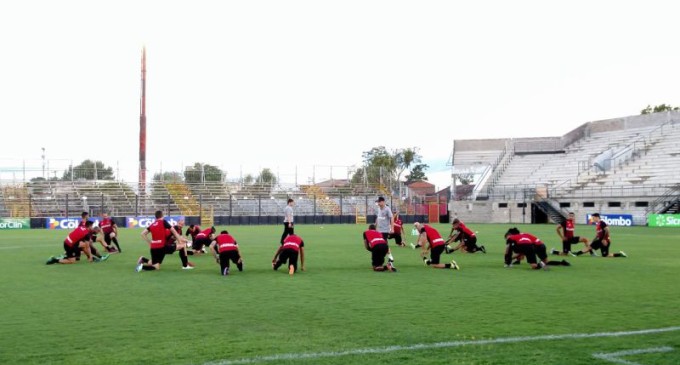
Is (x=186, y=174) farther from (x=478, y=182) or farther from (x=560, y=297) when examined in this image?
(x=560, y=297)

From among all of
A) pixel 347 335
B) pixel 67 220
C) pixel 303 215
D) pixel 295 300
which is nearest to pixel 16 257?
pixel 295 300

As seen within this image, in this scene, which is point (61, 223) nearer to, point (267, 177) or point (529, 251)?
point (267, 177)

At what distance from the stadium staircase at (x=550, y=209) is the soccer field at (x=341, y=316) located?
40.2 meters

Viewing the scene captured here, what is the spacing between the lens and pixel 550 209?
5591 cm

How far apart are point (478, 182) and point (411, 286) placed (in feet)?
184

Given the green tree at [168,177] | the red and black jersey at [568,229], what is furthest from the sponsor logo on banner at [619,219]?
the green tree at [168,177]

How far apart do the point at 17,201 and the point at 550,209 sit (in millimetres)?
44351

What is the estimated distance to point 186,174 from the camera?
2377 inches

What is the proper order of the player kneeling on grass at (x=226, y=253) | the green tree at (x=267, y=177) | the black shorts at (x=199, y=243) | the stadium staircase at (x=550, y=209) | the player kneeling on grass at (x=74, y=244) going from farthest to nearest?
the green tree at (x=267, y=177) → the stadium staircase at (x=550, y=209) → the black shorts at (x=199, y=243) → the player kneeling on grass at (x=74, y=244) → the player kneeling on grass at (x=226, y=253)

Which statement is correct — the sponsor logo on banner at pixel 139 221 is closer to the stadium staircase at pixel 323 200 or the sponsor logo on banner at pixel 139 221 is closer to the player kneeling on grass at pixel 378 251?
the stadium staircase at pixel 323 200

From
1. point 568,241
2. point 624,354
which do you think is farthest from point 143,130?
point 624,354

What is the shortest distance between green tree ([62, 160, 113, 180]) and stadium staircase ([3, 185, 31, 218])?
12.8 ft

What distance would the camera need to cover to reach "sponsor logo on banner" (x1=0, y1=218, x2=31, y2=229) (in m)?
45.0

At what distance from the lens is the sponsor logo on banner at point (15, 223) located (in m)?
45.0
